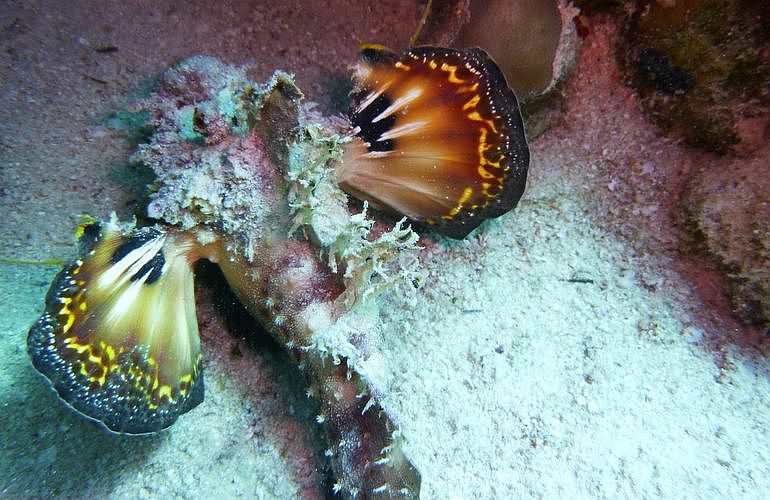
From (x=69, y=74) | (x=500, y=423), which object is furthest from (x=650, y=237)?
(x=69, y=74)

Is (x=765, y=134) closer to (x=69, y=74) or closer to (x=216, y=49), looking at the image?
(x=216, y=49)

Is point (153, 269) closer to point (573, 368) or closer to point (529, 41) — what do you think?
point (573, 368)

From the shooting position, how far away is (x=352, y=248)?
2305 millimetres

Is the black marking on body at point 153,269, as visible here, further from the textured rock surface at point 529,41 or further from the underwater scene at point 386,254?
the textured rock surface at point 529,41

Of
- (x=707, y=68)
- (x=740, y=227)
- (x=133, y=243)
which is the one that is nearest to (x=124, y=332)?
(x=133, y=243)

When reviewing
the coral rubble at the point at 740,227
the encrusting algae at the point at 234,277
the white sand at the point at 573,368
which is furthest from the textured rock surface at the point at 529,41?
the encrusting algae at the point at 234,277

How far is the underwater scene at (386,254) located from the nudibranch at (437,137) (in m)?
0.02

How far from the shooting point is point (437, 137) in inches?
118

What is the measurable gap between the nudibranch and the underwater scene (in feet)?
0.05

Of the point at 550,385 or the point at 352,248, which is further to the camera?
the point at 550,385

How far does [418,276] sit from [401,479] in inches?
39.9

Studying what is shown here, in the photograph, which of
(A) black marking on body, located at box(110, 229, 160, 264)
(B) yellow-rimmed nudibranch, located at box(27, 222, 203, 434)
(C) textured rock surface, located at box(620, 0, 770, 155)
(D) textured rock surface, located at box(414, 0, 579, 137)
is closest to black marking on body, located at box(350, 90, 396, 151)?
(D) textured rock surface, located at box(414, 0, 579, 137)

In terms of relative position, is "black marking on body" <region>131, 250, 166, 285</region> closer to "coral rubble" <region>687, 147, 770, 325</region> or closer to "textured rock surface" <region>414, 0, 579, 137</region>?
"textured rock surface" <region>414, 0, 579, 137</region>

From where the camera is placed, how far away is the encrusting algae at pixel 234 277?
2109mm
